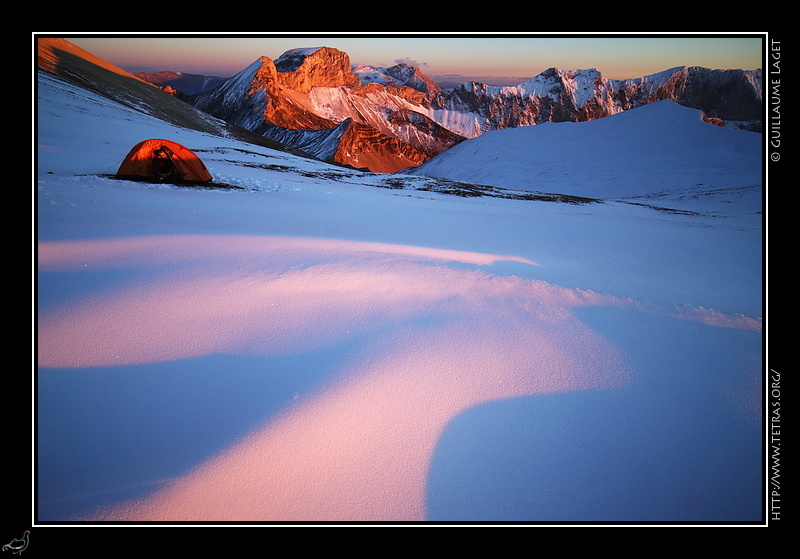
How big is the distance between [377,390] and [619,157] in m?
40.6

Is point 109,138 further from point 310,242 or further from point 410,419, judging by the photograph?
point 410,419

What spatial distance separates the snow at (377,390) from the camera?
1.98m

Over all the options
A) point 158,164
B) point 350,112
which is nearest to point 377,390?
point 158,164

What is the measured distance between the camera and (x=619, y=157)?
35.4m

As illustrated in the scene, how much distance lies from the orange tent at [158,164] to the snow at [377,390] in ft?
23.2

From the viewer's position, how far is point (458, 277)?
3.83 m

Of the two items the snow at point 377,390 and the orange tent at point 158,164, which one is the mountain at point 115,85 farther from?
the snow at point 377,390

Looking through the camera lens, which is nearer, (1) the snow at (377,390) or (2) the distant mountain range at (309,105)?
(1) the snow at (377,390)
